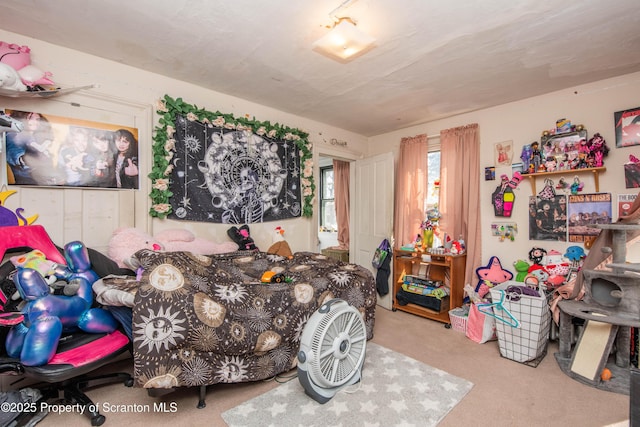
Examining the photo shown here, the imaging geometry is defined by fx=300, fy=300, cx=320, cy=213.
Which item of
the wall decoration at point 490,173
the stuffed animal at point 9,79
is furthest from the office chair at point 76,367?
the wall decoration at point 490,173

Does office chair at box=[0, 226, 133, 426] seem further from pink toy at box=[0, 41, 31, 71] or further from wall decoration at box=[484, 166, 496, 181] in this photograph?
wall decoration at box=[484, 166, 496, 181]

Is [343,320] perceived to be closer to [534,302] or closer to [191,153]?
[534,302]

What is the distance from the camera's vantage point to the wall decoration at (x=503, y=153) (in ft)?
10.6

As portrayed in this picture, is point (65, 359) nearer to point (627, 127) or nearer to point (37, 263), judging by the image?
point (37, 263)

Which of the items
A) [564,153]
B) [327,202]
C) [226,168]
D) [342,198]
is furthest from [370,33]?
[327,202]

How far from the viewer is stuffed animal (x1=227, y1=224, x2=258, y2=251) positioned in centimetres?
291

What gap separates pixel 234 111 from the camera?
3.10 metres

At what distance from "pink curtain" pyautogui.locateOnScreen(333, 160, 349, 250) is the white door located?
2.59 feet

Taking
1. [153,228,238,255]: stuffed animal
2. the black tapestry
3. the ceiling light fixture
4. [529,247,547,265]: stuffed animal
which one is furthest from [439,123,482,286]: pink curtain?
[153,228,238,255]: stuffed animal

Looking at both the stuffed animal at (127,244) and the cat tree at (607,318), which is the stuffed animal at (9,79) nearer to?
the stuffed animal at (127,244)

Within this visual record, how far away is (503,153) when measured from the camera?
10.7ft

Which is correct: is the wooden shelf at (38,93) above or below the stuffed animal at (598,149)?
above

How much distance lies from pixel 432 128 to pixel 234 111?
2439mm

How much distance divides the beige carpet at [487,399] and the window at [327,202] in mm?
3470
